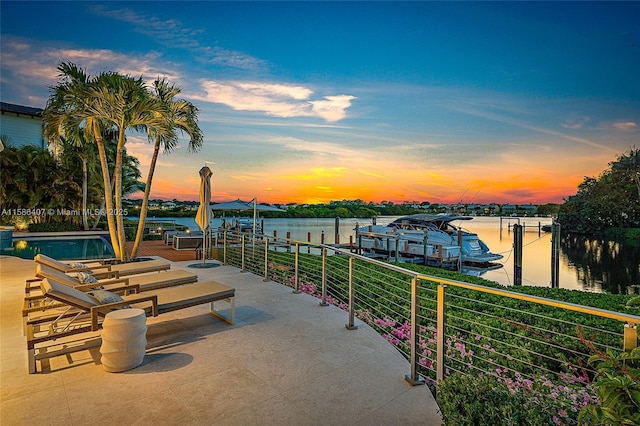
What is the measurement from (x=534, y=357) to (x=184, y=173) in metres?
22.0

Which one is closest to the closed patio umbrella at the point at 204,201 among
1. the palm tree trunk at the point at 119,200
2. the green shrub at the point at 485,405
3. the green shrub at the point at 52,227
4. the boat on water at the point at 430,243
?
the palm tree trunk at the point at 119,200

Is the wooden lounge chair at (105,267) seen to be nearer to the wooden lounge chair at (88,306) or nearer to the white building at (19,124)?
the wooden lounge chair at (88,306)

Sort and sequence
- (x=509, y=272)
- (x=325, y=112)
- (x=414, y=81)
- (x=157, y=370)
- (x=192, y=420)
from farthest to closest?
(x=509, y=272) < (x=325, y=112) < (x=414, y=81) < (x=157, y=370) < (x=192, y=420)

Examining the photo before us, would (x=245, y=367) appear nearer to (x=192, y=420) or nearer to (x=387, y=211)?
(x=192, y=420)

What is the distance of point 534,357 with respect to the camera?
4.16 metres

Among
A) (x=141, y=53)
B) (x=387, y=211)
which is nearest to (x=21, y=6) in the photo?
(x=141, y=53)

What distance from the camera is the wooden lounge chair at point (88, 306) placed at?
10.4 feet

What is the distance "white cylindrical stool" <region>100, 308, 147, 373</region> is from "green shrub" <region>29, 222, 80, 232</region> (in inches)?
834

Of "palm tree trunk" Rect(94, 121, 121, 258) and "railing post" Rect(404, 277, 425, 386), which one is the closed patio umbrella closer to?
"palm tree trunk" Rect(94, 121, 121, 258)

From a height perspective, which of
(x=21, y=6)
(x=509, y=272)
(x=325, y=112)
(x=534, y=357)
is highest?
(x=21, y=6)

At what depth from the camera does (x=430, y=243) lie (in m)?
18.9

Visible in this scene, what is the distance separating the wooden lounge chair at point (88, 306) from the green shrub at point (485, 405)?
3094 millimetres

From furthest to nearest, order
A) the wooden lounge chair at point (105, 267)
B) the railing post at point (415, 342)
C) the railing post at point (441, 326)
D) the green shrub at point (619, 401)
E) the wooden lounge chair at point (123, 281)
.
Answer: the wooden lounge chair at point (105, 267) < the wooden lounge chair at point (123, 281) < the railing post at point (415, 342) < the railing post at point (441, 326) < the green shrub at point (619, 401)

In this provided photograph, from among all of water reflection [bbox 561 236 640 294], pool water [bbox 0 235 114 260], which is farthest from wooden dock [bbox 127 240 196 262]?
→ water reflection [bbox 561 236 640 294]
